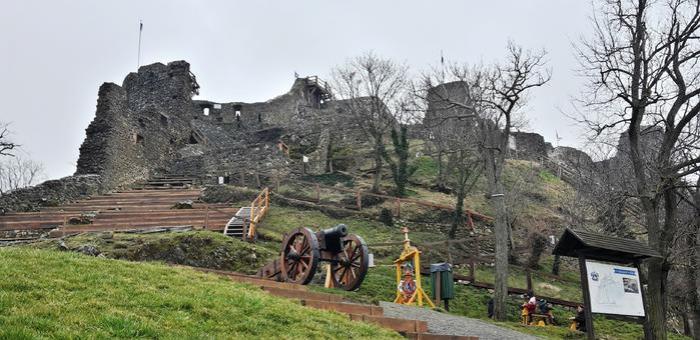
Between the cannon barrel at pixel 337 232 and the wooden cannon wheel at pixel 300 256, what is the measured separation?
1.22 ft

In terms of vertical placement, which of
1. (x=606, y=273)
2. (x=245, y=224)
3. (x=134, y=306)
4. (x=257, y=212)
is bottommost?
(x=606, y=273)

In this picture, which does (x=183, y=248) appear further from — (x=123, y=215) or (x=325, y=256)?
(x=123, y=215)

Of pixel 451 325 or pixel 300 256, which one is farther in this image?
pixel 300 256

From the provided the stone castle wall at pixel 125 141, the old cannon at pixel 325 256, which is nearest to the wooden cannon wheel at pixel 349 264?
the old cannon at pixel 325 256

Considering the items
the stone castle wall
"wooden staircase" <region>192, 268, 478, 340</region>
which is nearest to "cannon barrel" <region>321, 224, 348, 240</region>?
"wooden staircase" <region>192, 268, 478, 340</region>

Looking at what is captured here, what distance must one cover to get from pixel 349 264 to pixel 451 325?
3423 millimetres

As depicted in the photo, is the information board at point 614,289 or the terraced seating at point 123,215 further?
the terraced seating at point 123,215

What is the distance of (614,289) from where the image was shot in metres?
10.3

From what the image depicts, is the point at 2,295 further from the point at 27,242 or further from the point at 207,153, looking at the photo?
the point at 207,153

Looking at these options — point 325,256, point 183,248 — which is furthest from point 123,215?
point 325,256

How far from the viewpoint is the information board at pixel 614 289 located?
10.1m

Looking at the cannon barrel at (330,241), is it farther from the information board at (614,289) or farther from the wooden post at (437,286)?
the information board at (614,289)

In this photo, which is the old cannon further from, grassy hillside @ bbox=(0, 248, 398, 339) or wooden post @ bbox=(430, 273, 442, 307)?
grassy hillside @ bbox=(0, 248, 398, 339)

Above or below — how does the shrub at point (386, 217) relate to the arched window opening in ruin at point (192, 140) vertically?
below
